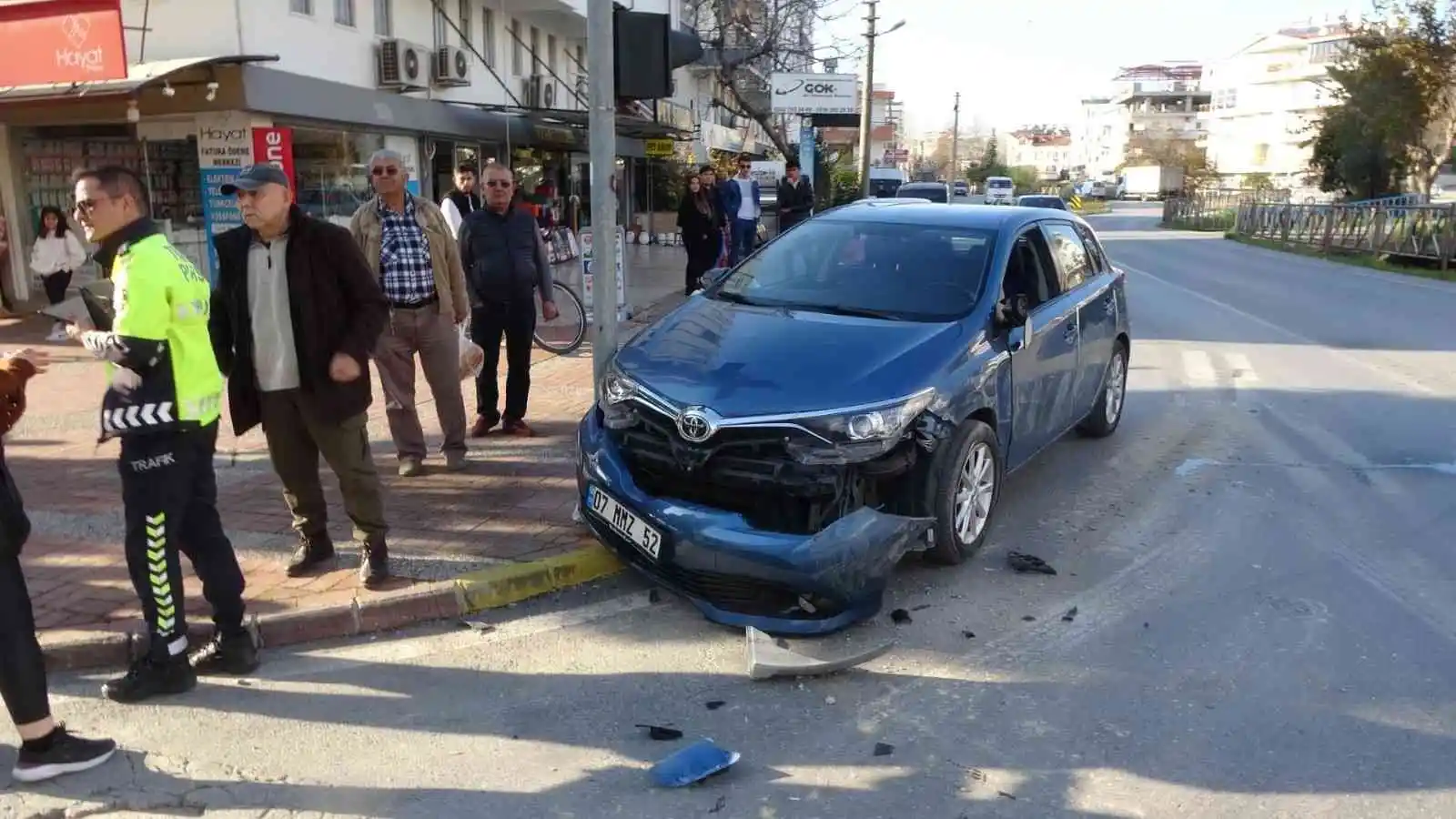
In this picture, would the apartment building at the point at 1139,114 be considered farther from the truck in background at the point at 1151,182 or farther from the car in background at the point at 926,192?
the car in background at the point at 926,192

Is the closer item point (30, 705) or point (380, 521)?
point (30, 705)

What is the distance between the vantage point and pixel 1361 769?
359cm

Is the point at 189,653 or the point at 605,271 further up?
the point at 605,271

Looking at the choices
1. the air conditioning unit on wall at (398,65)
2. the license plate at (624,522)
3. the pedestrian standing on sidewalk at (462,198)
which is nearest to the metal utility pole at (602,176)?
the license plate at (624,522)

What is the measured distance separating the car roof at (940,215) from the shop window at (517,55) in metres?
17.0

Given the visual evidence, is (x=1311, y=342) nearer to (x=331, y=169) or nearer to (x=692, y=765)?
(x=692, y=765)

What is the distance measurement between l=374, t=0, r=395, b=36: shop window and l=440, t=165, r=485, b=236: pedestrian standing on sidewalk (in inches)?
297

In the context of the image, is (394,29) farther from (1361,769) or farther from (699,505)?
(1361,769)

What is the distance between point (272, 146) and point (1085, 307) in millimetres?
10344

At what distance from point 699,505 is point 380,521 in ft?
4.83

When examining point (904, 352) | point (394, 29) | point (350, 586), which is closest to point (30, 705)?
point (350, 586)

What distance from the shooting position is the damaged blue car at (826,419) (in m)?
4.50

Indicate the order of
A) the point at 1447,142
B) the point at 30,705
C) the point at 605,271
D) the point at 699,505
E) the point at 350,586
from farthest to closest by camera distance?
the point at 1447,142 < the point at 605,271 < the point at 350,586 < the point at 699,505 < the point at 30,705

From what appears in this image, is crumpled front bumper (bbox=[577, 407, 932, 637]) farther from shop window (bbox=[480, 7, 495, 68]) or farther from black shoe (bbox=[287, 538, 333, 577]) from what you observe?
shop window (bbox=[480, 7, 495, 68])
